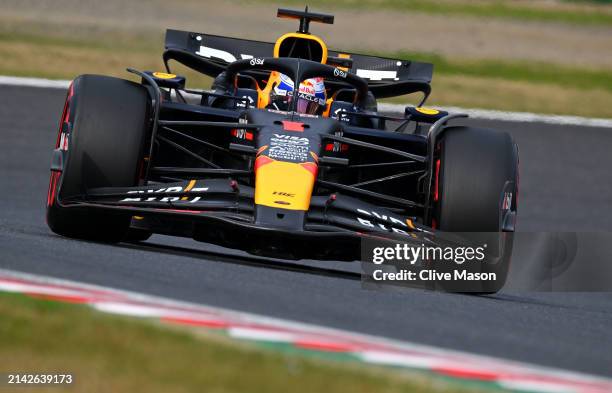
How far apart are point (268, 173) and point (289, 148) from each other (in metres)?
0.31

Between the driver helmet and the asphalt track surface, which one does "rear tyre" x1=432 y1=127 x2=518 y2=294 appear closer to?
the asphalt track surface

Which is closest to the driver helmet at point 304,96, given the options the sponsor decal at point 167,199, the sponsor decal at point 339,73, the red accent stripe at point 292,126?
the sponsor decal at point 339,73

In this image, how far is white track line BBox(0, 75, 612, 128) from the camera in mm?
16016

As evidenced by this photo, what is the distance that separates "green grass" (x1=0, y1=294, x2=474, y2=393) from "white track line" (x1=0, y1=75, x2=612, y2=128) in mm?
11364

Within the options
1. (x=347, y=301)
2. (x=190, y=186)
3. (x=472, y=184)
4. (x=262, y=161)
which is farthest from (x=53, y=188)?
(x=347, y=301)

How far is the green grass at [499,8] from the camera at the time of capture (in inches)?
827

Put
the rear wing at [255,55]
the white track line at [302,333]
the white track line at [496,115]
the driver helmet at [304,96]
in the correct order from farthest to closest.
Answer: the white track line at [496,115]
the rear wing at [255,55]
the driver helmet at [304,96]
the white track line at [302,333]

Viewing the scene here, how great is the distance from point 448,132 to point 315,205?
1.10 m

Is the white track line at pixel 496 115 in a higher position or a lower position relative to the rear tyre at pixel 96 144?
higher

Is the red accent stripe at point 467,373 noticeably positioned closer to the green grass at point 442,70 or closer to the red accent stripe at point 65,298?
the red accent stripe at point 65,298

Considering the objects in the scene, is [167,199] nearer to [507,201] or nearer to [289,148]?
[289,148]

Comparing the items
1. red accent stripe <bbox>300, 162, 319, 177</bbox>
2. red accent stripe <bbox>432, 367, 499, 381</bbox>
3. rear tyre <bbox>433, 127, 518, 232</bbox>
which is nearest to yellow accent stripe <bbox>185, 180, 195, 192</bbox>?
red accent stripe <bbox>300, 162, 319, 177</bbox>

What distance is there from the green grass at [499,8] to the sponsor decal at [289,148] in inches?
510

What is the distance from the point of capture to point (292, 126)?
27.0 ft
